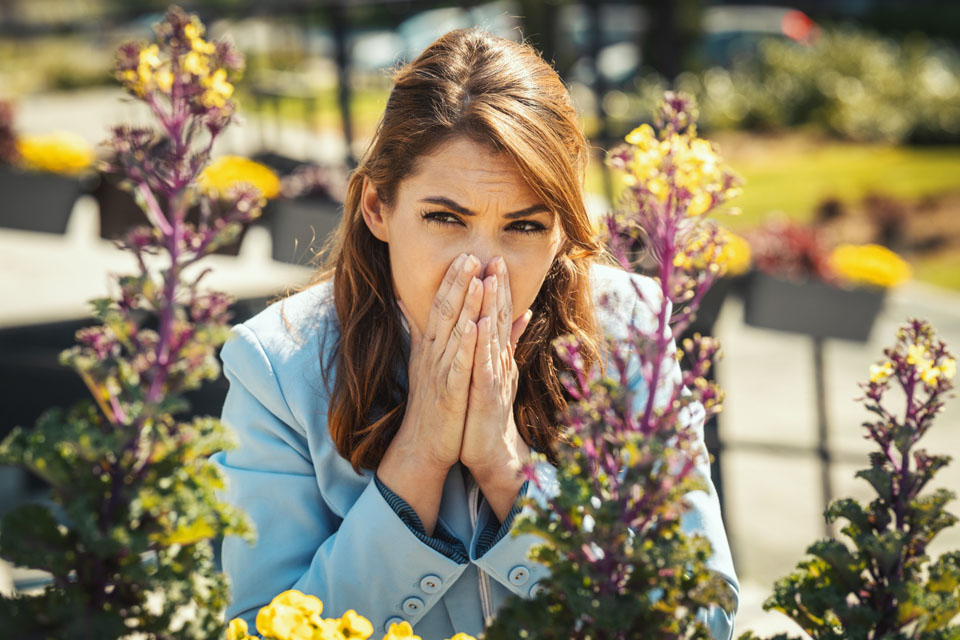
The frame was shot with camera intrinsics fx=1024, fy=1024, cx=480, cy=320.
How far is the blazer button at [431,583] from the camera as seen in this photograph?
1870mm

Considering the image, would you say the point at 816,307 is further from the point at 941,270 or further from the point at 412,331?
the point at 941,270

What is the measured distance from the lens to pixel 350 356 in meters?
2.15

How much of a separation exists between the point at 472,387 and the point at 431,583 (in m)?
0.37

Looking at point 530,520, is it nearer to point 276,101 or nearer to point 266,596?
point 266,596

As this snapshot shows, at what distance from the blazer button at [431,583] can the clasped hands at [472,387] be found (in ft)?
0.59

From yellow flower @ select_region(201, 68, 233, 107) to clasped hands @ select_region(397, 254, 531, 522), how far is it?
77 centimetres

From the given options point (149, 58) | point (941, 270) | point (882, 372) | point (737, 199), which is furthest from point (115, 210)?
point (737, 199)

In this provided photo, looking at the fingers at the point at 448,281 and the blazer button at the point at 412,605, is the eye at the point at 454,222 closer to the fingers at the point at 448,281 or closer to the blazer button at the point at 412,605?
the fingers at the point at 448,281

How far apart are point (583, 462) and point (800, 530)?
4.15 metres

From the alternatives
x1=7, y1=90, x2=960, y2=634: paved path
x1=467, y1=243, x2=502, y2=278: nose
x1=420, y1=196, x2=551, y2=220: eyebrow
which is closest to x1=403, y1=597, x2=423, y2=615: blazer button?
x1=467, y1=243, x2=502, y2=278: nose

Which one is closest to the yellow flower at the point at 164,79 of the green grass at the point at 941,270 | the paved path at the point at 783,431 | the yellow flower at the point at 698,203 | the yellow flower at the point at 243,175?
the yellow flower at the point at 698,203

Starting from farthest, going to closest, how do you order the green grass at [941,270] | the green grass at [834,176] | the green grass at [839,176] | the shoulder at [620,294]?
the green grass at [839,176] → the green grass at [834,176] → the green grass at [941,270] → the shoulder at [620,294]

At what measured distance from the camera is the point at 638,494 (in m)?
1.18

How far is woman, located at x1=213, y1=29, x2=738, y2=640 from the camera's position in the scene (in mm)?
1891
